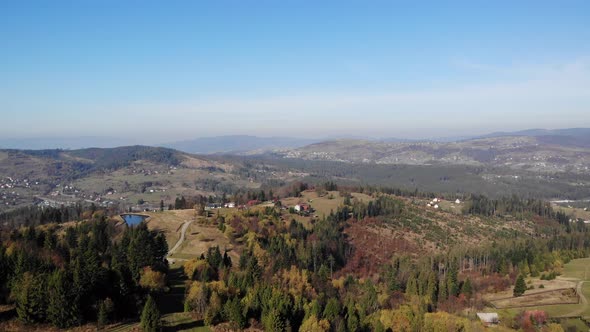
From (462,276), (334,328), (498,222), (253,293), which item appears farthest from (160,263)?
(498,222)

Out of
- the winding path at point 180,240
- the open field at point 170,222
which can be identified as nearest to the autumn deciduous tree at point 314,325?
the winding path at point 180,240

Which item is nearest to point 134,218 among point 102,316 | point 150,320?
point 102,316

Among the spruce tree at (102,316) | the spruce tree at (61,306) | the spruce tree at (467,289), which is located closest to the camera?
the spruce tree at (61,306)

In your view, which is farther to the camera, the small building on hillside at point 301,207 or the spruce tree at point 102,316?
the small building on hillside at point 301,207

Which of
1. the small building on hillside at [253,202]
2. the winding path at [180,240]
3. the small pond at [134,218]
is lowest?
the small building on hillside at [253,202]

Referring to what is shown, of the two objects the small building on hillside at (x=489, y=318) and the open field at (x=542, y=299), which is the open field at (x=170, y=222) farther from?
the open field at (x=542, y=299)

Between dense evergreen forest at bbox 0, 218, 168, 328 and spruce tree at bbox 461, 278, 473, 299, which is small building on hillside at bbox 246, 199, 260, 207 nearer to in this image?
spruce tree at bbox 461, 278, 473, 299

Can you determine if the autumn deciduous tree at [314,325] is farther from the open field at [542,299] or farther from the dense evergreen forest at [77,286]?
the open field at [542,299]

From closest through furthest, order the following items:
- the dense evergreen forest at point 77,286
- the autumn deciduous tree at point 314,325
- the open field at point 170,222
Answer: the dense evergreen forest at point 77,286, the autumn deciduous tree at point 314,325, the open field at point 170,222

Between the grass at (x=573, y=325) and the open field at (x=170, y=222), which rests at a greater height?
the open field at (x=170, y=222)

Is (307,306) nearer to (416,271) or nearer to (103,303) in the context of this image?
(103,303)
